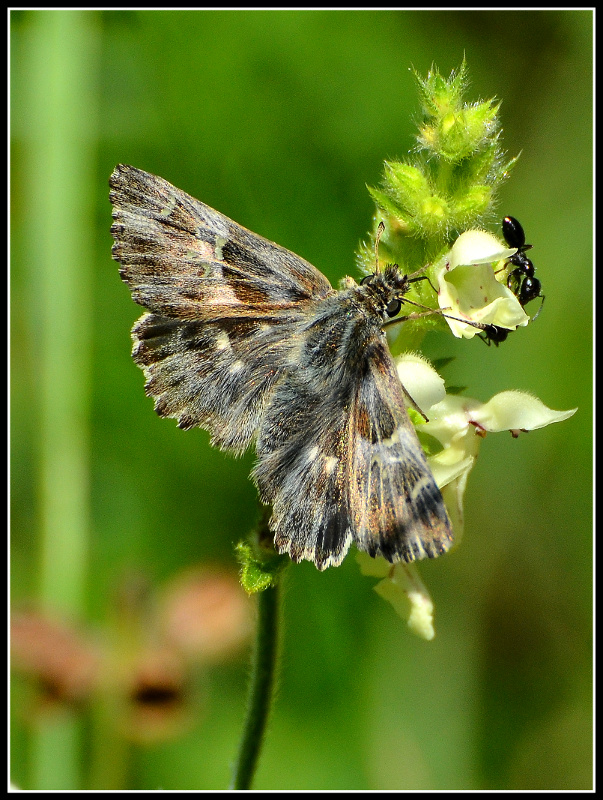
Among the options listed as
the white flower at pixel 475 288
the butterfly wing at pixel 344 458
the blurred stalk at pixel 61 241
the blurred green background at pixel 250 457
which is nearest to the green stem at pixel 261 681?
the butterfly wing at pixel 344 458

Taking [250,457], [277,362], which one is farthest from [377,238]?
[250,457]

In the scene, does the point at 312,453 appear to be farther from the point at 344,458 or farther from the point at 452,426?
the point at 452,426

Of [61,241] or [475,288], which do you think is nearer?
[475,288]

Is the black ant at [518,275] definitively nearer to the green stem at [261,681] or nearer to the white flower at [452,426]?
the white flower at [452,426]

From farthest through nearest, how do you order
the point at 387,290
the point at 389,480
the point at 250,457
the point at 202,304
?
the point at 250,457, the point at 202,304, the point at 387,290, the point at 389,480

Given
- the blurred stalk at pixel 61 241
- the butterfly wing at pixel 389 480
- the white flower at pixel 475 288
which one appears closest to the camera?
the butterfly wing at pixel 389 480

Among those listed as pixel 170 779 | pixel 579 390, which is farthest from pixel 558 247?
pixel 170 779

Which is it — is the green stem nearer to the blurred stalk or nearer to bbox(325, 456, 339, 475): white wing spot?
bbox(325, 456, 339, 475): white wing spot
